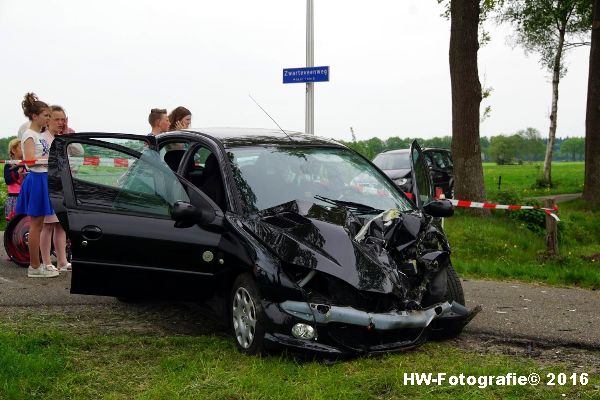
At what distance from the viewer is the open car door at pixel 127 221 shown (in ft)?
18.4

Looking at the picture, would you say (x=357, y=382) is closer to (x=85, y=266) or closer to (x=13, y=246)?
(x=85, y=266)

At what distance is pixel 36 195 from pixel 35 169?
30 cm

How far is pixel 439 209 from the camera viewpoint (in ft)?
20.7

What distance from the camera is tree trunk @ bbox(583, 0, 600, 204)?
1780 centimetres

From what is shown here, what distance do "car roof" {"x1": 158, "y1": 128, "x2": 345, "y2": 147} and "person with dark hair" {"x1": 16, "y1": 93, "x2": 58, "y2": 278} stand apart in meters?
2.26

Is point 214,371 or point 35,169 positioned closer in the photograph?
point 214,371

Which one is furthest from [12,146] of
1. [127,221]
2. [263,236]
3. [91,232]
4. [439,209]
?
[439,209]

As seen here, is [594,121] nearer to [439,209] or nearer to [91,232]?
[439,209]

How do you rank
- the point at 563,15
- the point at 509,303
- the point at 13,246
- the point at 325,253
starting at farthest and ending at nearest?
the point at 563,15, the point at 13,246, the point at 509,303, the point at 325,253

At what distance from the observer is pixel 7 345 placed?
17.2 ft

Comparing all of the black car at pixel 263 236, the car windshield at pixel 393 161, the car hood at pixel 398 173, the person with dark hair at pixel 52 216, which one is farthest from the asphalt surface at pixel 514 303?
the car windshield at pixel 393 161

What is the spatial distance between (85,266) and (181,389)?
183cm

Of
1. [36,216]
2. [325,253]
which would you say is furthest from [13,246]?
[325,253]

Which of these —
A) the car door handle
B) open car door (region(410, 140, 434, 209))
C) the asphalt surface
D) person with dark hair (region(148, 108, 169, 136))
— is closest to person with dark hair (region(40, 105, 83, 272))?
the asphalt surface
